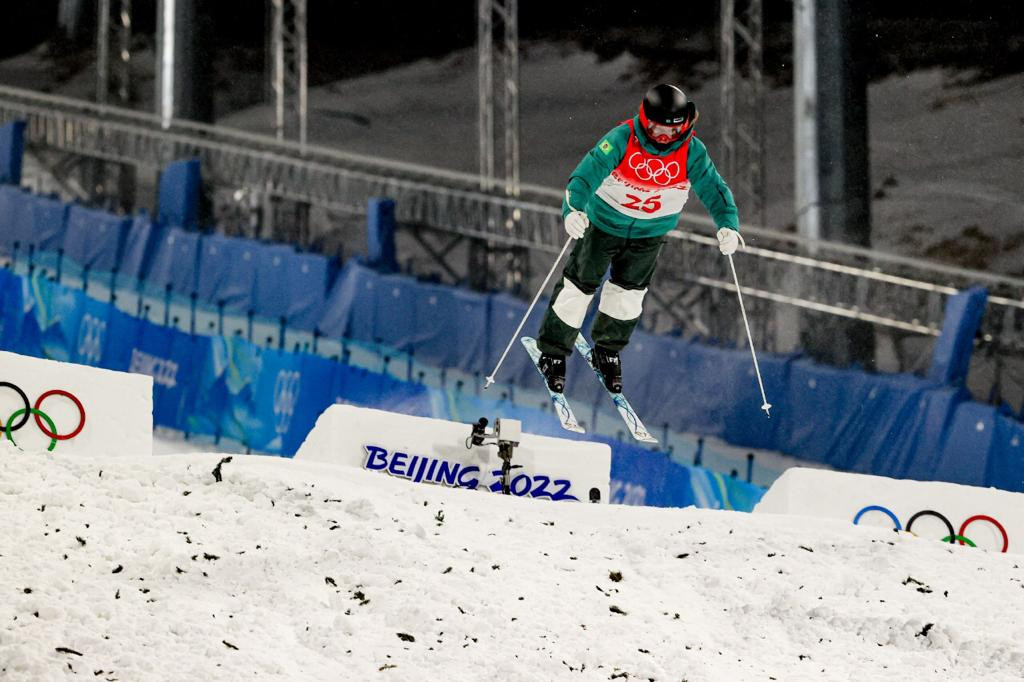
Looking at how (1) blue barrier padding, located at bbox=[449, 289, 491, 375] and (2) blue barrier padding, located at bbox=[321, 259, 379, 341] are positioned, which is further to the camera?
(2) blue barrier padding, located at bbox=[321, 259, 379, 341]

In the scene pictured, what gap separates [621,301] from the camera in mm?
7453

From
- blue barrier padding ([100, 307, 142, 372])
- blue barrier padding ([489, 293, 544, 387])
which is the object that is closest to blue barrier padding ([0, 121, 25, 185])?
blue barrier padding ([100, 307, 142, 372])

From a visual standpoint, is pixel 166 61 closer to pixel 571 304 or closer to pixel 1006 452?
pixel 571 304

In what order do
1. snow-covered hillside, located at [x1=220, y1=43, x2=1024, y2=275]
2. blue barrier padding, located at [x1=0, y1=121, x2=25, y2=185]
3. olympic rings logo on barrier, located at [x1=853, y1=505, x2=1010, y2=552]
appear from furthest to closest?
1. snow-covered hillside, located at [x1=220, y1=43, x2=1024, y2=275]
2. blue barrier padding, located at [x1=0, y1=121, x2=25, y2=185]
3. olympic rings logo on barrier, located at [x1=853, y1=505, x2=1010, y2=552]

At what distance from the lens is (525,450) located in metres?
7.39

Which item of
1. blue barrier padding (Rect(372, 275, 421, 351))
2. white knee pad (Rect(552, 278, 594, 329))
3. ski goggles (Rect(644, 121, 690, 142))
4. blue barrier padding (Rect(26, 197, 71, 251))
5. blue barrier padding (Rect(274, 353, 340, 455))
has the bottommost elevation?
blue barrier padding (Rect(274, 353, 340, 455))

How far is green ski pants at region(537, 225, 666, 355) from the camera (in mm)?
7281

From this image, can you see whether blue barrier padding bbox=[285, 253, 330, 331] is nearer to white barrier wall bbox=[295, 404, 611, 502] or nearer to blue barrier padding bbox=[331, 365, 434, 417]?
blue barrier padding bbox=[331, 365, 434, 417]

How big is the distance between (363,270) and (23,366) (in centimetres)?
789

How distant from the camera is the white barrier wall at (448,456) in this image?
7355 mm

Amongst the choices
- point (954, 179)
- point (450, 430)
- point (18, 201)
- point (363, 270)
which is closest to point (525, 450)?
point (450, 430)

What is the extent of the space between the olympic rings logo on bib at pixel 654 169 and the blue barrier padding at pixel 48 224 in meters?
11.2

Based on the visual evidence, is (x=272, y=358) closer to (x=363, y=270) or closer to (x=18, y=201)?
(x=363, y=270)

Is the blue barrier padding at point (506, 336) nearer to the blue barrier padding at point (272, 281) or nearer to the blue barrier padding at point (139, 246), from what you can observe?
the blue barrier padding at point (272, 281)
